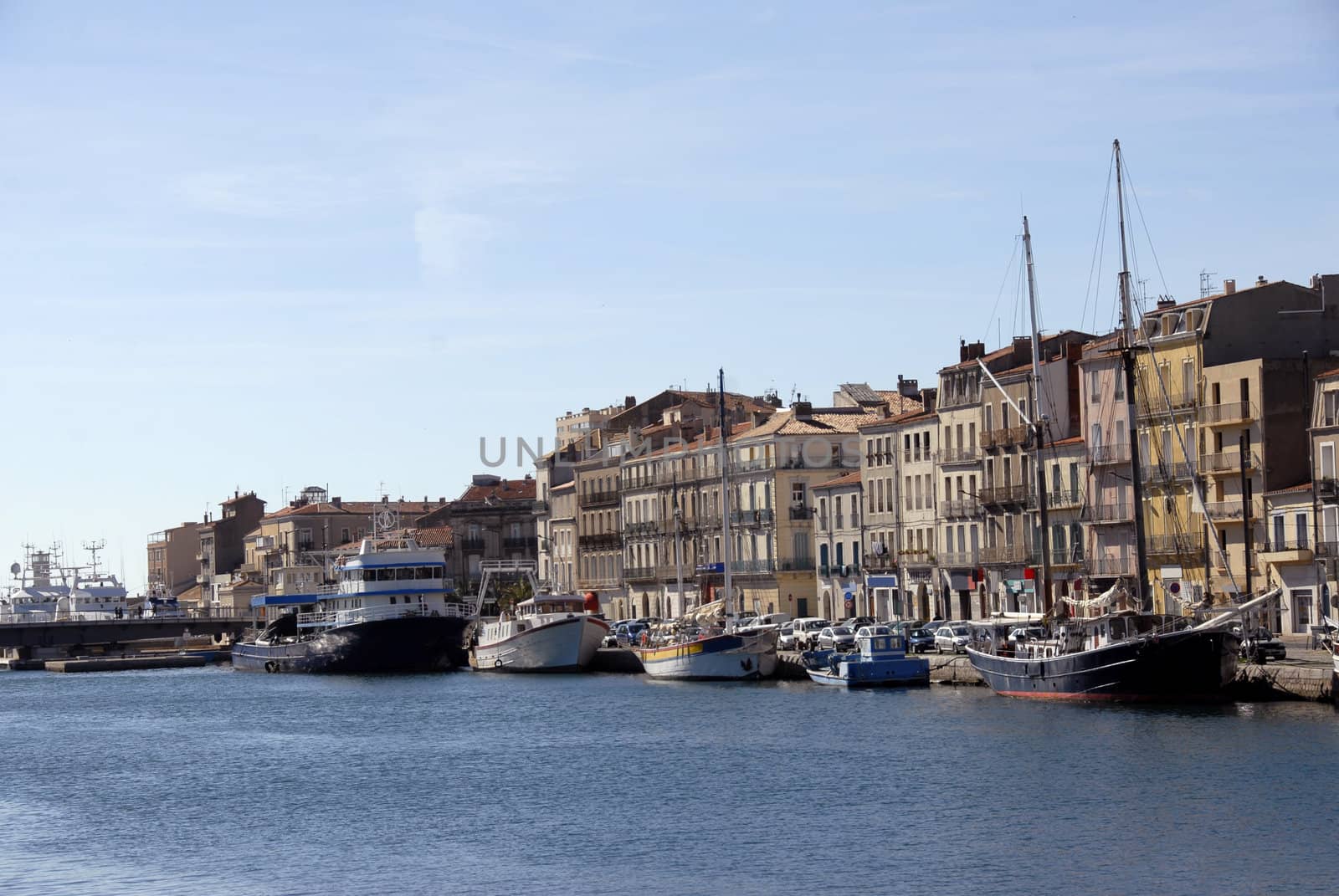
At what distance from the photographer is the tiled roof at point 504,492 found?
7087 inches

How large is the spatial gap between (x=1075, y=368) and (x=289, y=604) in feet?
210

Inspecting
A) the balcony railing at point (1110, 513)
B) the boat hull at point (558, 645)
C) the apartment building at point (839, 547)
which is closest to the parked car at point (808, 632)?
the boat hull at point (558, 645)

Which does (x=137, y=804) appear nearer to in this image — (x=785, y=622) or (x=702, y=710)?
(x=702, y=710)

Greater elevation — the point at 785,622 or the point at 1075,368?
the point at 1075,368

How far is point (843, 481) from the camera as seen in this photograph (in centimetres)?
11950

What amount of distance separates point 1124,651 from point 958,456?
40.2 metres

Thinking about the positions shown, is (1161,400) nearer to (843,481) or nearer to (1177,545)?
(1177,545)

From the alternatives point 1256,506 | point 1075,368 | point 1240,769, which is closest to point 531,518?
point 1075,368

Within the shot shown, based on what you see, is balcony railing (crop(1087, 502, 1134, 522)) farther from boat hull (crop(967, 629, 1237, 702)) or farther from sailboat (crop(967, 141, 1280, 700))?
boat hull (crop(967, 629, 1237, 702))

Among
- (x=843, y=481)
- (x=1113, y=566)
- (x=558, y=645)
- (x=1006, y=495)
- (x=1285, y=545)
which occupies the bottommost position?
(x=558, y=645)

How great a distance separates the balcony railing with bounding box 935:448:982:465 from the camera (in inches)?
4193

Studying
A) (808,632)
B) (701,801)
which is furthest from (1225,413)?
(701,801)

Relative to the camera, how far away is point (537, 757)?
6284cm

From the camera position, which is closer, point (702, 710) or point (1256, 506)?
point (702, 710)
